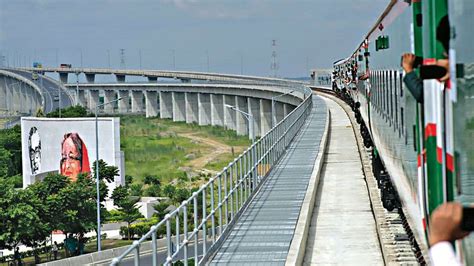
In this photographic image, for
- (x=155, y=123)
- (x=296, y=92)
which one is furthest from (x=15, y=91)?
(x=296, y=92)

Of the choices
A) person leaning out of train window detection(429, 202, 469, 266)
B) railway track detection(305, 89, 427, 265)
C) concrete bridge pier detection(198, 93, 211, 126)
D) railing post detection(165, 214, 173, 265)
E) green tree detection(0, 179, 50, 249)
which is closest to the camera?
person leaning out of train window detection(429, 202, 469, 266)

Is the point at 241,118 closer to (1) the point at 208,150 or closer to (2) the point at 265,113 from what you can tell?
(1) the point at 208,150

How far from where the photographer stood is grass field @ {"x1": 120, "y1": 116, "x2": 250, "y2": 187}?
3699 inches

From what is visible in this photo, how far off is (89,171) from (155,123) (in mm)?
77457

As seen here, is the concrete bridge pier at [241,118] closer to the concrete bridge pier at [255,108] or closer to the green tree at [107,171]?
the concrete bridge pier at [255,108]

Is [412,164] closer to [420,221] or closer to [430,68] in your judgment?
[420,221]

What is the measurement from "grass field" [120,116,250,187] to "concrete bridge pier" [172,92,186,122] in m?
1.78

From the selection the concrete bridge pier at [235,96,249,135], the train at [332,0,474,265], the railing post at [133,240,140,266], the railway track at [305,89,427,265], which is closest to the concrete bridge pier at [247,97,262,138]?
the concrete bridge pier at [235,96,249,135]

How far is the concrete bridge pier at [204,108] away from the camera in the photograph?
13062cm

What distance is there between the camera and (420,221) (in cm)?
820

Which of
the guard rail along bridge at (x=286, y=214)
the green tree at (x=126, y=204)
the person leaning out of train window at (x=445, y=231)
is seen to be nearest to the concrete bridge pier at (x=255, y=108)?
the green tree at (x=126, y=204)

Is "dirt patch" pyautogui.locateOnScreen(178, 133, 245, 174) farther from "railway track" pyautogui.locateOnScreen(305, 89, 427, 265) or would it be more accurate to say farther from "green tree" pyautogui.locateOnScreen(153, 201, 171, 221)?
"railway track" pyautogui.locateOnScreen(305, 89, 427, 265)

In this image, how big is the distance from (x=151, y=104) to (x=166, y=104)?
10.4m

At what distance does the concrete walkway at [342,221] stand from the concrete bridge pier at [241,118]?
276 ft
